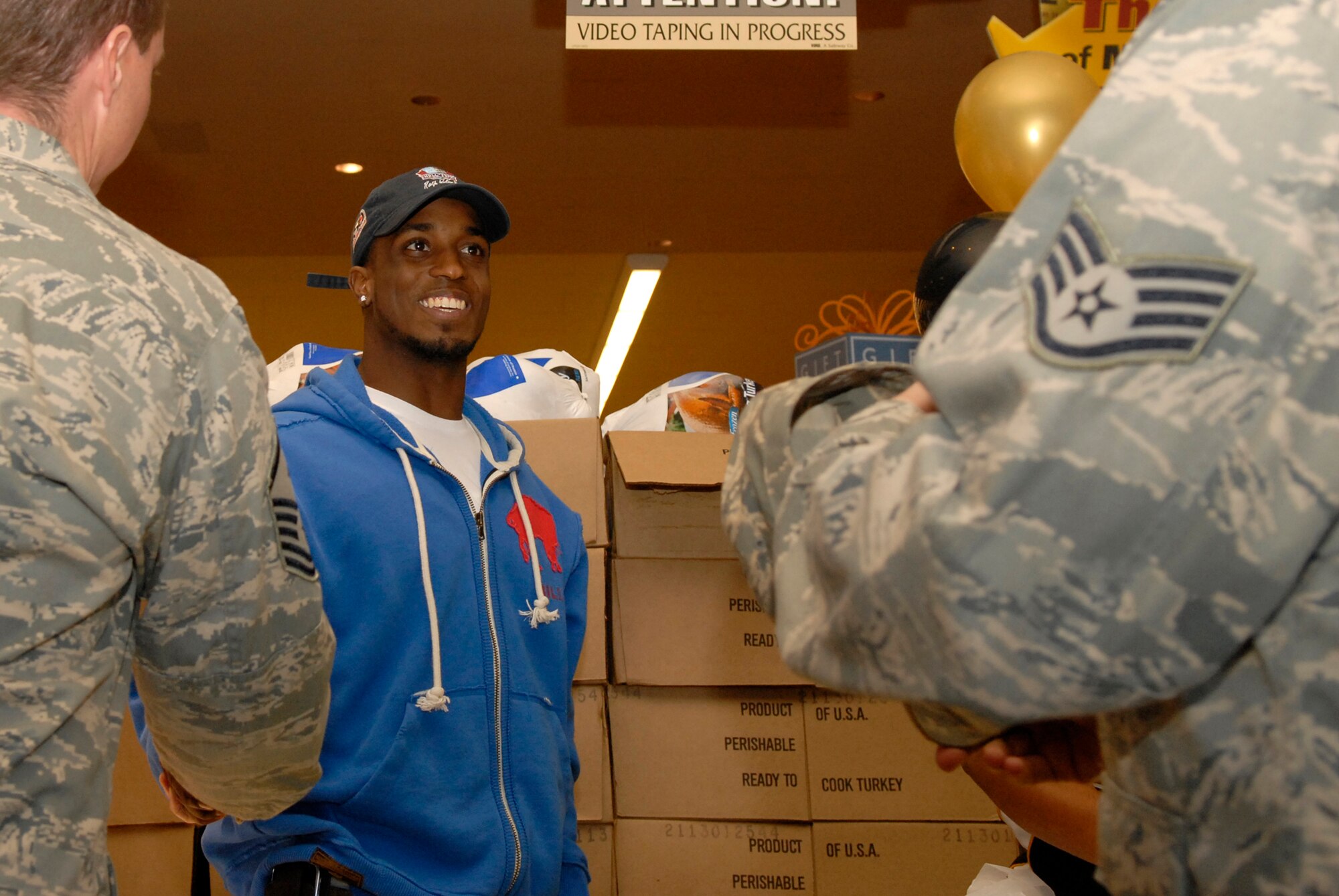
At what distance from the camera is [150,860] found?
7.41ft

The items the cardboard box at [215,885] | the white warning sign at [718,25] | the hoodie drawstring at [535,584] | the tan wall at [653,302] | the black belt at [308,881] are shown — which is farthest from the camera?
the tan wall at [653,302]

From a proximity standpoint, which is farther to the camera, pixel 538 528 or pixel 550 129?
pixel 550 129

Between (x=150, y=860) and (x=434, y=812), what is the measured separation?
1.09 metres

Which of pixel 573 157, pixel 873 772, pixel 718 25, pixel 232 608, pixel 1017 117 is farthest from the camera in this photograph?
pixel 573 157

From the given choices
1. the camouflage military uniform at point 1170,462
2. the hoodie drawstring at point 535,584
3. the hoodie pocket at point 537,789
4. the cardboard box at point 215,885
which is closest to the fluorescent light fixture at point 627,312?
the cardboard box at point 215,885

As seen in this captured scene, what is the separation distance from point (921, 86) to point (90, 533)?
4414mm

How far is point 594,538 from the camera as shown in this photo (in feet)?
7.66

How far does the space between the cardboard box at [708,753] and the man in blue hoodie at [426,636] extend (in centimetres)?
49

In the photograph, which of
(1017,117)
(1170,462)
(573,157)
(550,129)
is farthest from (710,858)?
(573,157)

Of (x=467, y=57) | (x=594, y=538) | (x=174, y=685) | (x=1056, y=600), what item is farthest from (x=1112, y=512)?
(x=467, y=57)

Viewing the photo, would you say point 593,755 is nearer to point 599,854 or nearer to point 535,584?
point 599,854

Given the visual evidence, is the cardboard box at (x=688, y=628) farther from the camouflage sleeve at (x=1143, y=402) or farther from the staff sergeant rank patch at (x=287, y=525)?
the camouflage sleeve at (x=1143, y=402)

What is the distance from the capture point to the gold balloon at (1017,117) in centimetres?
201

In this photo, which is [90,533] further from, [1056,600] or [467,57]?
[467,57]
